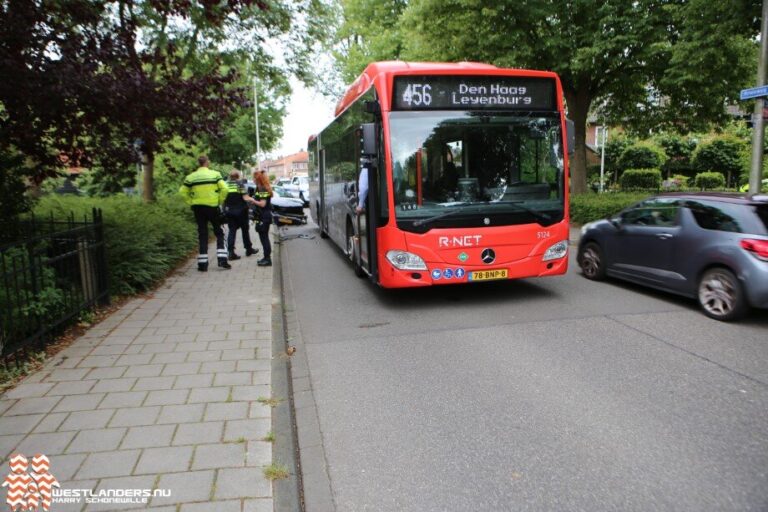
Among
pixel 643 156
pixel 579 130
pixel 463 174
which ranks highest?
pixel 643 156

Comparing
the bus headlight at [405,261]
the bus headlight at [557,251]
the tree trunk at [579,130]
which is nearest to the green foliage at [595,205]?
the tree trunk at [579,130]

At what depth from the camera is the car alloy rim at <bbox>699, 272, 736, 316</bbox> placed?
618cm

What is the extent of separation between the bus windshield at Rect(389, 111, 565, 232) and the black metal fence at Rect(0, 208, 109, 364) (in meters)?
3.74

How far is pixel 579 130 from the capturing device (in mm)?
18234

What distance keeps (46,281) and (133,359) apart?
140 centimetres

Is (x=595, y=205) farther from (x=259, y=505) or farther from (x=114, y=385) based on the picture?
(x=259, y=505)

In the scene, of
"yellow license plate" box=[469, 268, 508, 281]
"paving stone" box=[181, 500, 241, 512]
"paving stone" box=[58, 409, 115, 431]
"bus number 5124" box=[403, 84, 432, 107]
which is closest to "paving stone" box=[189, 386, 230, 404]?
"paving stone" box=[58, 409, 115, 431]

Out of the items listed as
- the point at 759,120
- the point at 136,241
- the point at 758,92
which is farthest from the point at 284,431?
the point at 759,120

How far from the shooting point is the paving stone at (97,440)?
11.2 feet

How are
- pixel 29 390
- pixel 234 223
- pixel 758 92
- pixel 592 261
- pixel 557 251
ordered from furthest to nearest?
pixel 234 223
pixel 758 92
pixel 592 261
pixel 557 251
pixel 29 390

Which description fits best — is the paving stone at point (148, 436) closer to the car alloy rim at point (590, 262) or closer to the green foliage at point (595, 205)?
the car alloy rim at point (590, 262)

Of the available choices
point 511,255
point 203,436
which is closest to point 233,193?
point 511,255

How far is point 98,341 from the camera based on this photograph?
18.7ft

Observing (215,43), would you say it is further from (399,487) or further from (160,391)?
A: (399,487)
